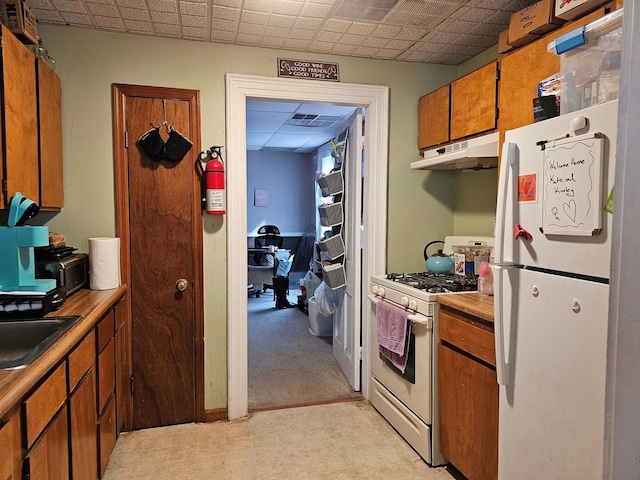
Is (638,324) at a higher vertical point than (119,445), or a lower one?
higher

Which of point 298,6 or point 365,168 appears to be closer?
point 298,6

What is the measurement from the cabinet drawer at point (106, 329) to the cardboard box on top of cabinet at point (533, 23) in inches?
95.3

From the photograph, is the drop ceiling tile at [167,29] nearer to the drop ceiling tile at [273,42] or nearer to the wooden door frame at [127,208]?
the wooden door frame at [127,208]

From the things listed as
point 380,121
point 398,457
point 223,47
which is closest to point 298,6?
point 223,47

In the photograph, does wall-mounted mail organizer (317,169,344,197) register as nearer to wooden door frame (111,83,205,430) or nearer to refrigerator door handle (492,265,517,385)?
wooden door frame (111,83,205,430)

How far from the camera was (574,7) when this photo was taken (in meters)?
1.79

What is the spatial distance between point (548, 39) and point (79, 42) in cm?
250

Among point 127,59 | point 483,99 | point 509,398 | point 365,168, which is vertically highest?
point 127,59

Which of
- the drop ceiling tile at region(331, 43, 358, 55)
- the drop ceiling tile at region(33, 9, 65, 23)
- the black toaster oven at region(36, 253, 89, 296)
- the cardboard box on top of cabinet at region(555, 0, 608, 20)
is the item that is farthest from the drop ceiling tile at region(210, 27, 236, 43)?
the cardboard box on top of cabinet at region(555, 0, 608, 20)

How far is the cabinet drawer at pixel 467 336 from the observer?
1889mm

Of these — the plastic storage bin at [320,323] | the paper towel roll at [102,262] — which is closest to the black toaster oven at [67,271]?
the paper towel roll at [102,262]

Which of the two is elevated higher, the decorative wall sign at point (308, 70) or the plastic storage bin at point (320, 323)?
the decorative wall sign at point (308, 70)

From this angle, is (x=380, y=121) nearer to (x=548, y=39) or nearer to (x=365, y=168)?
(x=365, y=168)

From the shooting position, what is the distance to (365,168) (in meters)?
3.13
